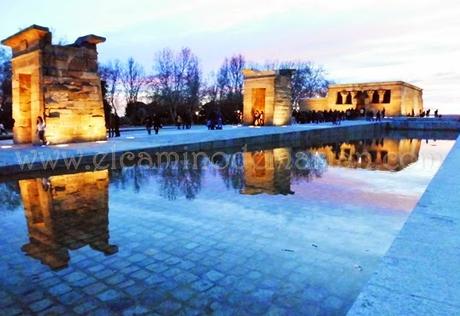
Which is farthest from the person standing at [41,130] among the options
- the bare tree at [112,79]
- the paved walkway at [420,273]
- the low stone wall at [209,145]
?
the bare tree at [112,79]

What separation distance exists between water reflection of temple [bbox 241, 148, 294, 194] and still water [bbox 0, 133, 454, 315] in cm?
7

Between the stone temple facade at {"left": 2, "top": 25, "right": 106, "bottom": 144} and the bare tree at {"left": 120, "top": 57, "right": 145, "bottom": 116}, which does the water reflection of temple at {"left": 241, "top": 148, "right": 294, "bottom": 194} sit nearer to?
the stone temple facade at {"left": 2, "top": 25, "right": 106, "bottom": 144}

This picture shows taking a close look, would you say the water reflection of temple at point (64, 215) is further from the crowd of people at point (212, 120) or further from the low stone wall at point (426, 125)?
the low stone wall at point (426, 125)

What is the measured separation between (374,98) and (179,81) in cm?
2422

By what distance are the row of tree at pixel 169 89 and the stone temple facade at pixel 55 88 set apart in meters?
11.4

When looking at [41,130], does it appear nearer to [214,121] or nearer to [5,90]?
[214,121]

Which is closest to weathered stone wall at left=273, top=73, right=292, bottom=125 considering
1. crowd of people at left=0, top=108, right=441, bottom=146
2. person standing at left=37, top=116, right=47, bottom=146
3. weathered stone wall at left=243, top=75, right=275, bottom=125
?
weathered stone wall at left=243, top=75, right=275, bottom=125

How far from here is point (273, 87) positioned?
81.0 ft

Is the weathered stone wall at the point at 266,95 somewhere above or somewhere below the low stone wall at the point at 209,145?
above

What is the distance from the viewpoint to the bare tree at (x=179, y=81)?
37312mm

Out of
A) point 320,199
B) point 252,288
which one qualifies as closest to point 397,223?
point 320,199

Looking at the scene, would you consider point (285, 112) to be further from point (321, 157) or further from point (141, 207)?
point (141, 207)

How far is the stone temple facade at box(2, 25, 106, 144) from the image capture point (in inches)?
520

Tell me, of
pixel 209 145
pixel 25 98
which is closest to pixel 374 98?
pixel 209 145
